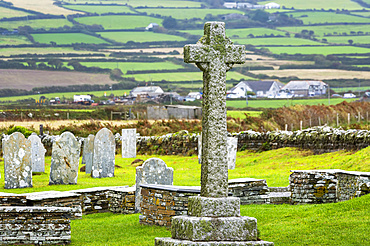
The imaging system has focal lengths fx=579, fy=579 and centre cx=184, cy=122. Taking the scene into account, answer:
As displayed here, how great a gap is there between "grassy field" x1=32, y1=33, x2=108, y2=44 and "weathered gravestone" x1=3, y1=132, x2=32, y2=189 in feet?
395

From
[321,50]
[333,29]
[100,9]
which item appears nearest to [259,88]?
[321,50]

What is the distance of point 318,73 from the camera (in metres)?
112

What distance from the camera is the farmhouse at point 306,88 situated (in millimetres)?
98700

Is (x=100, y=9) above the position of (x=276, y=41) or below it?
above

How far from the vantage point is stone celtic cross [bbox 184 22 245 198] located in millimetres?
8805

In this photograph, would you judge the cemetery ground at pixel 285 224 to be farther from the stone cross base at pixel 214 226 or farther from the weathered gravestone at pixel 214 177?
the weathered gravestone at pixel 214 177

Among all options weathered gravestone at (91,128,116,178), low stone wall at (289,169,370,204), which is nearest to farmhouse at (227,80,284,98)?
weathered gravestone at (91,128,116,178)

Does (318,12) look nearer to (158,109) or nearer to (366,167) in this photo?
(158,109)

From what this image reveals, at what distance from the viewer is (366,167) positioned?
55.2 feet

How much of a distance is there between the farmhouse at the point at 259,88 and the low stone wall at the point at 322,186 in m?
82.7

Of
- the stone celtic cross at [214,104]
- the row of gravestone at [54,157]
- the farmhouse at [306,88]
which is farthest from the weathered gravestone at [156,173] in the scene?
the farmhouse at [306,88]

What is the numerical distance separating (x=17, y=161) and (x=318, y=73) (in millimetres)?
98661

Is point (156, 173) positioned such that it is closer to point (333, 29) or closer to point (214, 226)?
point (214, 226)

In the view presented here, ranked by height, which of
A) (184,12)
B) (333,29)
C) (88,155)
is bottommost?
(88,155)
